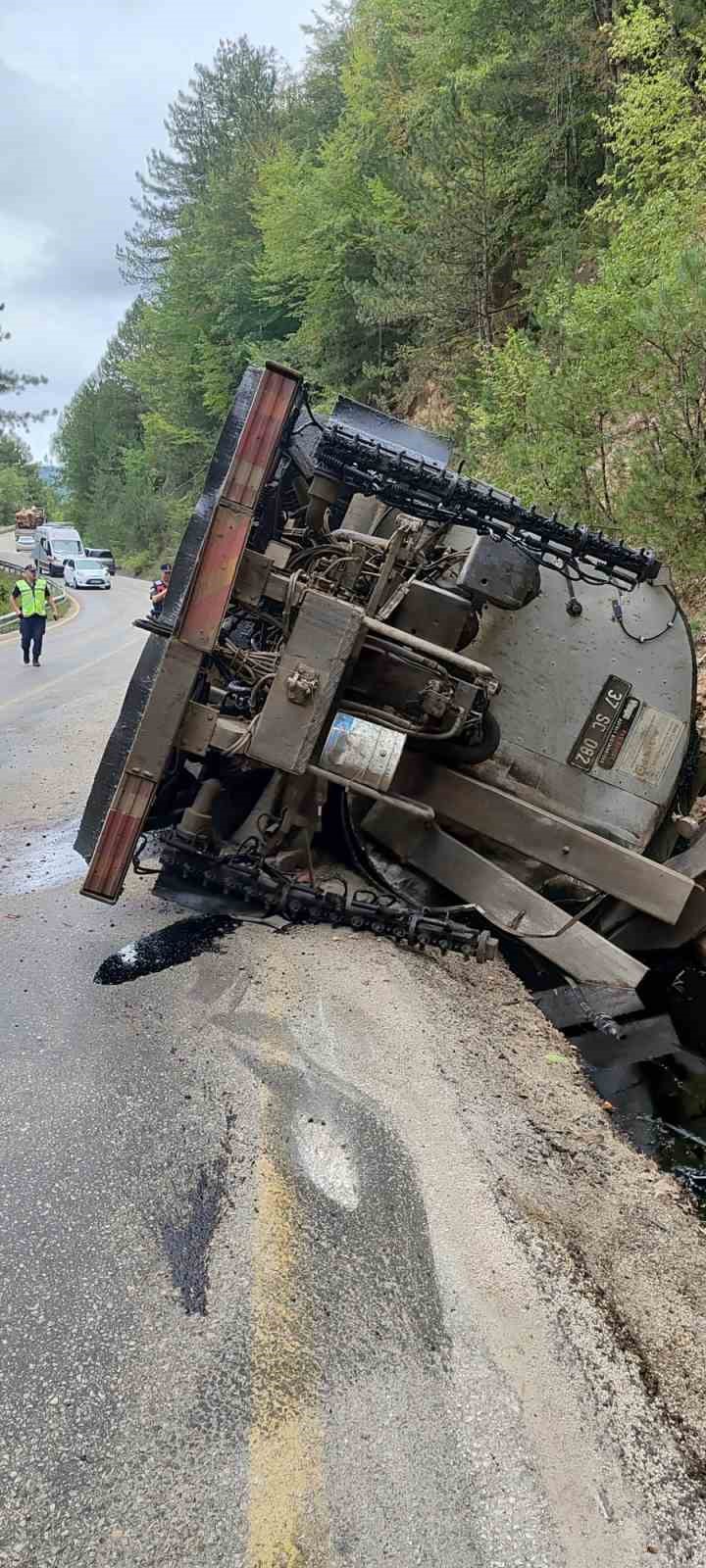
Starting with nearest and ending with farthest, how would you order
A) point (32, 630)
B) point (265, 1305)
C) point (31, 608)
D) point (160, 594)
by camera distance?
1. point (265, 1305)
2. point (31, 608)
3. point (32, 630)
4. point (160, 594)

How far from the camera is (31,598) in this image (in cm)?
1380

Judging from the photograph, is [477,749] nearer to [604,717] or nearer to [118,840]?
[604,717]

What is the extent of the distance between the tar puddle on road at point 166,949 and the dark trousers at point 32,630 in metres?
10.3

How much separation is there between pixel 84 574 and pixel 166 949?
35081 mm

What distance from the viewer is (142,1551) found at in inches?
73.5

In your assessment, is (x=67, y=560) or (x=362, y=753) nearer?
(x=362, y=753)

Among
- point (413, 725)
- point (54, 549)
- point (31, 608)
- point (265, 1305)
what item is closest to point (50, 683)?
point (31, 608)

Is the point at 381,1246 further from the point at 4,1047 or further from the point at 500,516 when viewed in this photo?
the point at 500,516

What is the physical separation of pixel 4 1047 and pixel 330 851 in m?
2.56

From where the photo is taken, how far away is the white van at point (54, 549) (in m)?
39.0

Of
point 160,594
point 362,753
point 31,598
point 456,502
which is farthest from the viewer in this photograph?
point 160,594

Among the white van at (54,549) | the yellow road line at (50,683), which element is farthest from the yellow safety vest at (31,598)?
the white van at (54,549)

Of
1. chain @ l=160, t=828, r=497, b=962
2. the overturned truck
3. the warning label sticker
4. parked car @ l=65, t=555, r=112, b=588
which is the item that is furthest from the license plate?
parked car @ l=65, t=555, r=112, b=588

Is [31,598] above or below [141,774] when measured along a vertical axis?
below
